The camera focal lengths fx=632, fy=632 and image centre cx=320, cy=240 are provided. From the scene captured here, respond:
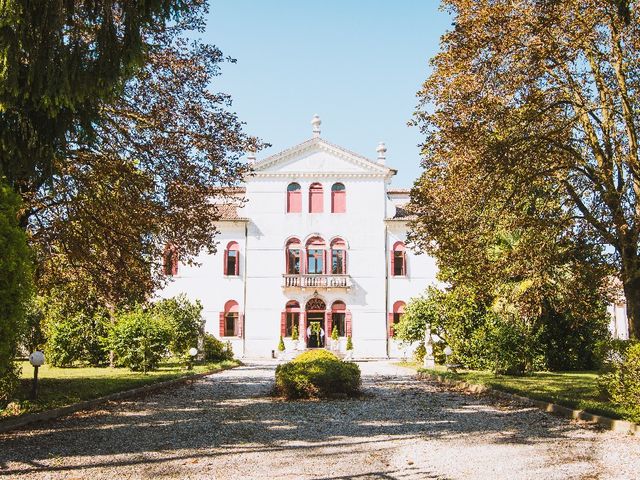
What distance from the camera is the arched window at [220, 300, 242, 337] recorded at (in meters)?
39.3

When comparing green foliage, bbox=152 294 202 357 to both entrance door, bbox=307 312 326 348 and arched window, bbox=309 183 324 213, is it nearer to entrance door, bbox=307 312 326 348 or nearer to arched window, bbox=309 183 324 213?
entrance door, bbox=307 312 326 348

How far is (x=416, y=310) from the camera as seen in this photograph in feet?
94.2

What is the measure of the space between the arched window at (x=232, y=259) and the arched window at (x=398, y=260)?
9.81 meters

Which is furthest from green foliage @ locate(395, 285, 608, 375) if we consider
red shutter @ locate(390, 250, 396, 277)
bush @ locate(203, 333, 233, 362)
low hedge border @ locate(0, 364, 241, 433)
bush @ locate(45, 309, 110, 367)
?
red shutter @ locate(390, 250, 396, 277)

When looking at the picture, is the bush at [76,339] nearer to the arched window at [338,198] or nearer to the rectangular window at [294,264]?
the rectangular window at [294,264]

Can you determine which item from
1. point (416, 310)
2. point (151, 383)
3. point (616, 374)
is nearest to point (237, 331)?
point (416, 310)

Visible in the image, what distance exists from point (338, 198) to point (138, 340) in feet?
69.9

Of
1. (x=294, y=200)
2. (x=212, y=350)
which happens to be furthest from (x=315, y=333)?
(x=212, y=350)

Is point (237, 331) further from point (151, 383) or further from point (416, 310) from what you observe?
point (151, 383)

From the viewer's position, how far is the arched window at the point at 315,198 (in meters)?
40.4

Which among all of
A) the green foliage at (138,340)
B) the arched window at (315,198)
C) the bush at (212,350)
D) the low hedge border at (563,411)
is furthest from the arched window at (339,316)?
the low hedge border at (563,411)

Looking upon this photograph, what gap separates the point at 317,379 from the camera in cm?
1445

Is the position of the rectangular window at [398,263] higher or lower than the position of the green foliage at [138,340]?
higher

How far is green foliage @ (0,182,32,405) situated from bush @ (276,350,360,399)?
22.1 feet
